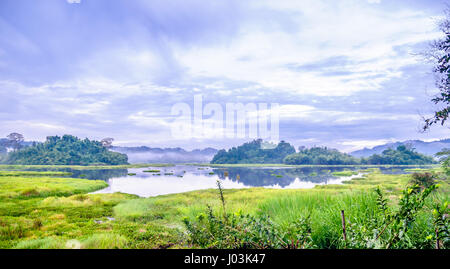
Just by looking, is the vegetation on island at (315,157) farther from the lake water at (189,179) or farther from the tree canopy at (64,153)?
the tree canopy at (64,153)

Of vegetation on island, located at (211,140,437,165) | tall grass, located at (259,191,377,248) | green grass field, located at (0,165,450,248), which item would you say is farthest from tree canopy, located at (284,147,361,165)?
tall grass, located at (259,191,377,248)

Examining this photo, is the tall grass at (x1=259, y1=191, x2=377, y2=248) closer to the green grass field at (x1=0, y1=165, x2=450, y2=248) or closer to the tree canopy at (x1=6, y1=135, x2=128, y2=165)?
the green grass field at (x1=0, y1=165, x2=450, y2=248)

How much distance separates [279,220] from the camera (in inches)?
162

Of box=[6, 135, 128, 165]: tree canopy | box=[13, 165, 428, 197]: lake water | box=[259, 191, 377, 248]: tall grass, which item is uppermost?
box=[6, 135, 128, 165]: tree canopy

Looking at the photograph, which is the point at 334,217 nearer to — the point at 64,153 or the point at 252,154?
the point at 64,153

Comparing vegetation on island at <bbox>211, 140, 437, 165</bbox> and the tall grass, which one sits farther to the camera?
vegetation on island at <bbox>211, 140, 437, 165</bbox>

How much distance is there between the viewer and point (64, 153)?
15477mm

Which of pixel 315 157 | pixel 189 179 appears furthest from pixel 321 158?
pixel 189 179

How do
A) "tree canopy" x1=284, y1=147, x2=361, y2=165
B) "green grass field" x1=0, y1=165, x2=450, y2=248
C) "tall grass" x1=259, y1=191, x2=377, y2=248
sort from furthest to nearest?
"tree canopy" x1=284, y1=147, x2=361, y2=165 → "green grass field" x1=0, y1=165, x2=450, y2=248 → "tall grass" x1=259, y1=191, x2=377, y2=248

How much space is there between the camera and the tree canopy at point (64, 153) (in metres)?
13.4

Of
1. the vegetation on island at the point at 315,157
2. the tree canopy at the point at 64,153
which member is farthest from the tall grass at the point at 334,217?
the tree canopy at the point at 64,153

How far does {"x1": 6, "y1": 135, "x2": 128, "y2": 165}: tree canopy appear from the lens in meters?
13.4

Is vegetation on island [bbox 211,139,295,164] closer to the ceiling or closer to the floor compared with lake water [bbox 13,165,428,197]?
closer to the ceiling
